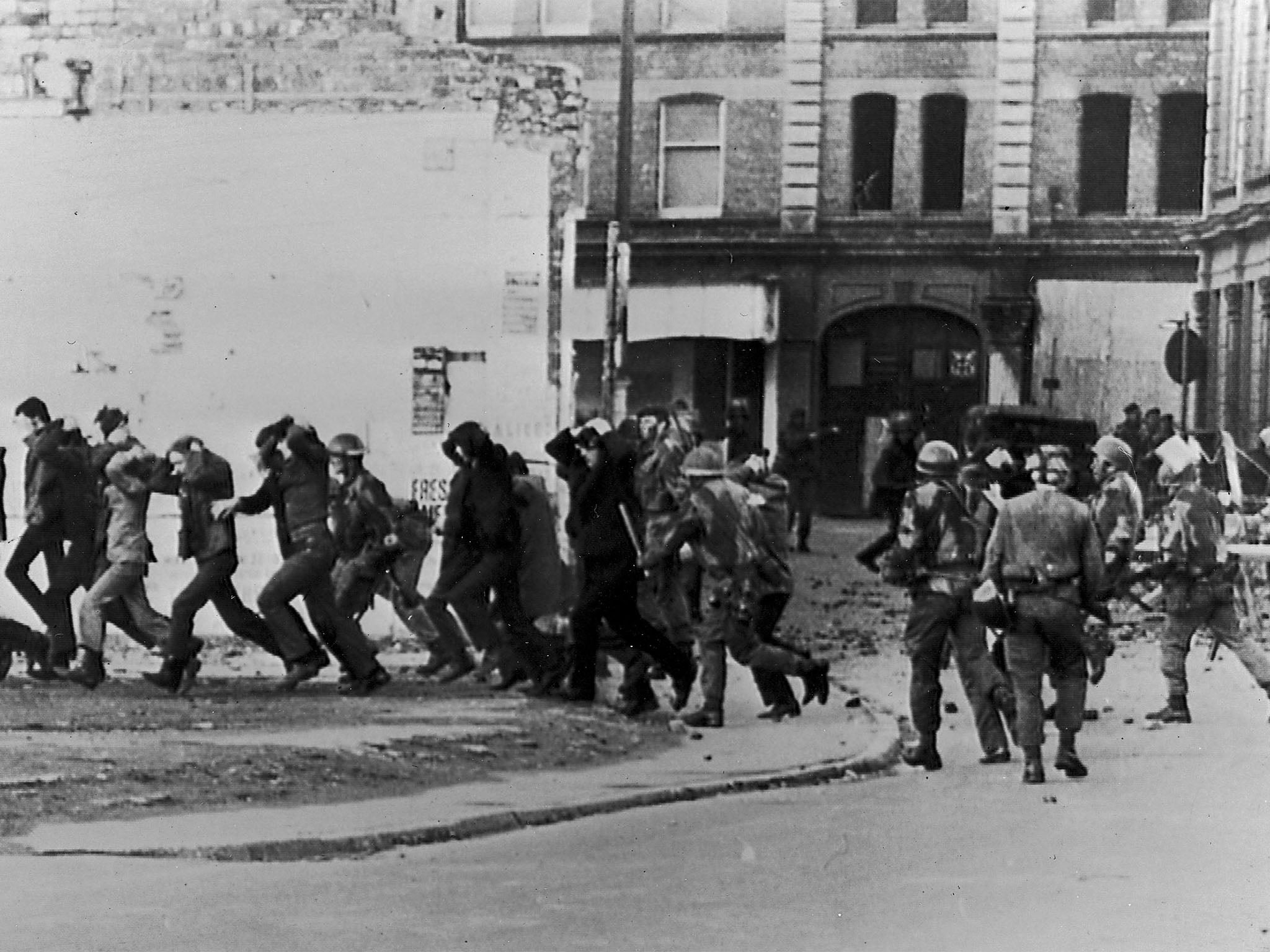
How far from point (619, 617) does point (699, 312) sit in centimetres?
161

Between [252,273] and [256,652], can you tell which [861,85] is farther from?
[256,652]

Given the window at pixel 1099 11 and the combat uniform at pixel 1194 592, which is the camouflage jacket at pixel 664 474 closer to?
the combat uniform at pixel 1194 592

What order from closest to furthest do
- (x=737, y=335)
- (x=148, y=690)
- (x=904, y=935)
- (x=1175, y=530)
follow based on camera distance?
(x=904, y=935), (x=737, y=335), (x=1175, y=530), (x=148, y=690)

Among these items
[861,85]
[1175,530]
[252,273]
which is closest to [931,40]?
[861,85]

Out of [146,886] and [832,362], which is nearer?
[146,886]

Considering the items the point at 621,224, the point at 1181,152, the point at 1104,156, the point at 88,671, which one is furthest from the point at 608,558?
the point at 1181,152

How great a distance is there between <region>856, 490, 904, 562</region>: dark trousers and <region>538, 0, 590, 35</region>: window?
221cm

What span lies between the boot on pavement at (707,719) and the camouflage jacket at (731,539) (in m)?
0.59

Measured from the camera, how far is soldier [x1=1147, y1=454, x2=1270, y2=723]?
428 inches

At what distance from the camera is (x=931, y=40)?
33.6 ft

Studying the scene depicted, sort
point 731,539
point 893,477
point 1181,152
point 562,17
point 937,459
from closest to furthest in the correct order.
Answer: point 1181,152, point 937,459, point 893,477, point 562,17, point 731,539

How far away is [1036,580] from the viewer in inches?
410

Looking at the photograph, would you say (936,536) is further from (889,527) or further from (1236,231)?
(1236,231)

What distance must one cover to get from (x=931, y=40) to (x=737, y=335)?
1.37m
